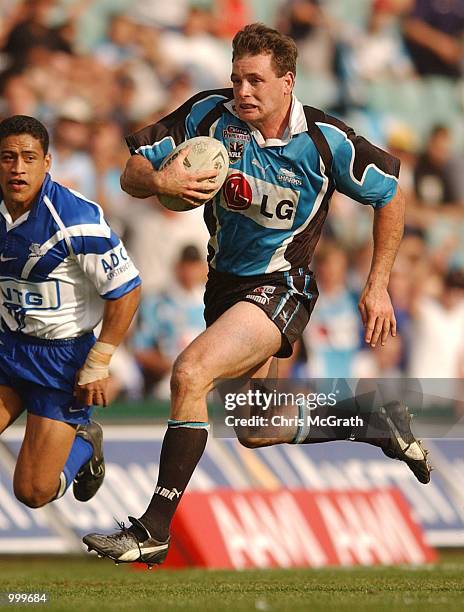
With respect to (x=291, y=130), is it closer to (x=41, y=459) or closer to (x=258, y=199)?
(x=258, y=199)

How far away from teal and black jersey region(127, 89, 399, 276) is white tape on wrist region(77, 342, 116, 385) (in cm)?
111

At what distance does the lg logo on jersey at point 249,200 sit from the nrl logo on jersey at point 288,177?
0.06 meters

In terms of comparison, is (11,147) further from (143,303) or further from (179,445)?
(143,303)

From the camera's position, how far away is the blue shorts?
26.7ft

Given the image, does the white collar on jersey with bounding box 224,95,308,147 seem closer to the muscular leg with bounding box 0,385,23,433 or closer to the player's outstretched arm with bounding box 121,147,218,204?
the player's outstretched arm with bounding box 121,147,218,204

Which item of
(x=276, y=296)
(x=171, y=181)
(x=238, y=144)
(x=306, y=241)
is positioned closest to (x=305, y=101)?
(x=306, y=241)

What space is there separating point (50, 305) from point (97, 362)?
49cm

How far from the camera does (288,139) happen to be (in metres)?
7.48

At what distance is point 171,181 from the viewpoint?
6879mm

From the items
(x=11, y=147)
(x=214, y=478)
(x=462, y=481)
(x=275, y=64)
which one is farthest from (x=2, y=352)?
(x=462, y=481)

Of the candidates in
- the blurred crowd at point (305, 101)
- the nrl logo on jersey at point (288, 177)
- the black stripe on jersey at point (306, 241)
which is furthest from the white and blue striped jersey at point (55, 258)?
the blurred crowd at point (305, 101)

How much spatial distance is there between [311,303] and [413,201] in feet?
22.8

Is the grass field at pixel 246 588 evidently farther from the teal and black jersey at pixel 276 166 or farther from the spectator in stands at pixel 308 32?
the spectator in stands at pixel 308 32

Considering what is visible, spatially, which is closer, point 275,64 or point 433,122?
point 275,64
